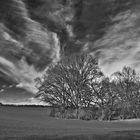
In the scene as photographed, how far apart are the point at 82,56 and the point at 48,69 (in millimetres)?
7463

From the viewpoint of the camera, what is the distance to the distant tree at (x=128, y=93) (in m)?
36.3

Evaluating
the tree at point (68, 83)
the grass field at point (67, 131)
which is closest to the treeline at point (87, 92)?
the tree at point (68, 83)

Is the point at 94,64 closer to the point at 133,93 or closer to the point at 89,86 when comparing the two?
the point at 89,86

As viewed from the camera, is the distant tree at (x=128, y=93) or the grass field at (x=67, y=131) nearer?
the grass field at (x=67, y=131)

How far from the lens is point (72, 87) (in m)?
42.2

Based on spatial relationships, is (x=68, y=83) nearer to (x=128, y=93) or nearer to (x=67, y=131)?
(x=128, y=93)

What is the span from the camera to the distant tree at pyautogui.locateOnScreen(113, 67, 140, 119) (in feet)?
119

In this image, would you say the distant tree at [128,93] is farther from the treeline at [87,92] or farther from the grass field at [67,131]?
the grass field at [67,131]

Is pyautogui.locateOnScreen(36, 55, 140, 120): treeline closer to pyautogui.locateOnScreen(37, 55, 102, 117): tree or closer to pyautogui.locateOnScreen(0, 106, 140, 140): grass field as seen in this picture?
pyautogui.locateOnScreen(37, 55, 102, 117): tree

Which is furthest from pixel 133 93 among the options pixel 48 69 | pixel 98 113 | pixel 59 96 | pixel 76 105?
pixel 48 69

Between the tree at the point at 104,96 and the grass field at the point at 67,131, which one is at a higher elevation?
the tree at the point at 104,96

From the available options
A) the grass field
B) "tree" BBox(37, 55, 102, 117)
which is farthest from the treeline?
the grass field

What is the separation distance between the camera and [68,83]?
139ft

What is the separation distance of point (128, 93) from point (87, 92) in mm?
7266
